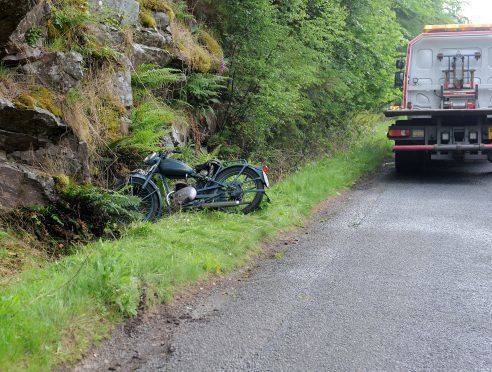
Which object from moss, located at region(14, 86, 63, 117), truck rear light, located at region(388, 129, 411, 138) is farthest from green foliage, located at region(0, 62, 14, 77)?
truck rear light, located at region(388, 129, 411, 138)

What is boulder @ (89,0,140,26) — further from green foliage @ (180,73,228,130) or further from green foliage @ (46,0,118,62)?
green foliage @ (180,73,228,130)

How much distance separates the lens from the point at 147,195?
833cm

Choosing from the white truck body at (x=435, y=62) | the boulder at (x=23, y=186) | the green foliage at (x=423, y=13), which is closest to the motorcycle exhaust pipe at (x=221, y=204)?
the boulder at (x=23, y=186)

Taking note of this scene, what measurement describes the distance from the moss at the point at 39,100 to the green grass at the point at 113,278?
6.34 feet

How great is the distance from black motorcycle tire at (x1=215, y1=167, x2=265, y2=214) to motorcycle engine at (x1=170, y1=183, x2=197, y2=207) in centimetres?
58

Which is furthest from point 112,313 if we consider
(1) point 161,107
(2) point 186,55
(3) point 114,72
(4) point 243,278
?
(2) point 186,55

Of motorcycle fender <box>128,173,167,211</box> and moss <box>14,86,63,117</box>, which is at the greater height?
moss <box>14,86,63,117</box>

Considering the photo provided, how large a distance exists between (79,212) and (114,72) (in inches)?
102

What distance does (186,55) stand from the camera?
11.6m

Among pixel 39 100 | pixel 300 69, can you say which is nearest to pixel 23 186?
pixel 39 100

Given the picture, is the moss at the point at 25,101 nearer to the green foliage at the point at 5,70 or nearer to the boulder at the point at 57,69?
the green foliage at the point at 5,70

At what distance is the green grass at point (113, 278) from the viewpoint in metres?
4.20

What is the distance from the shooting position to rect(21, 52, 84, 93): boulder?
8086 mm

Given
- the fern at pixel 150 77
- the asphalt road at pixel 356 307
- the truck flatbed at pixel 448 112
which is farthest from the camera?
the truck flatbed at pixel 448 112
